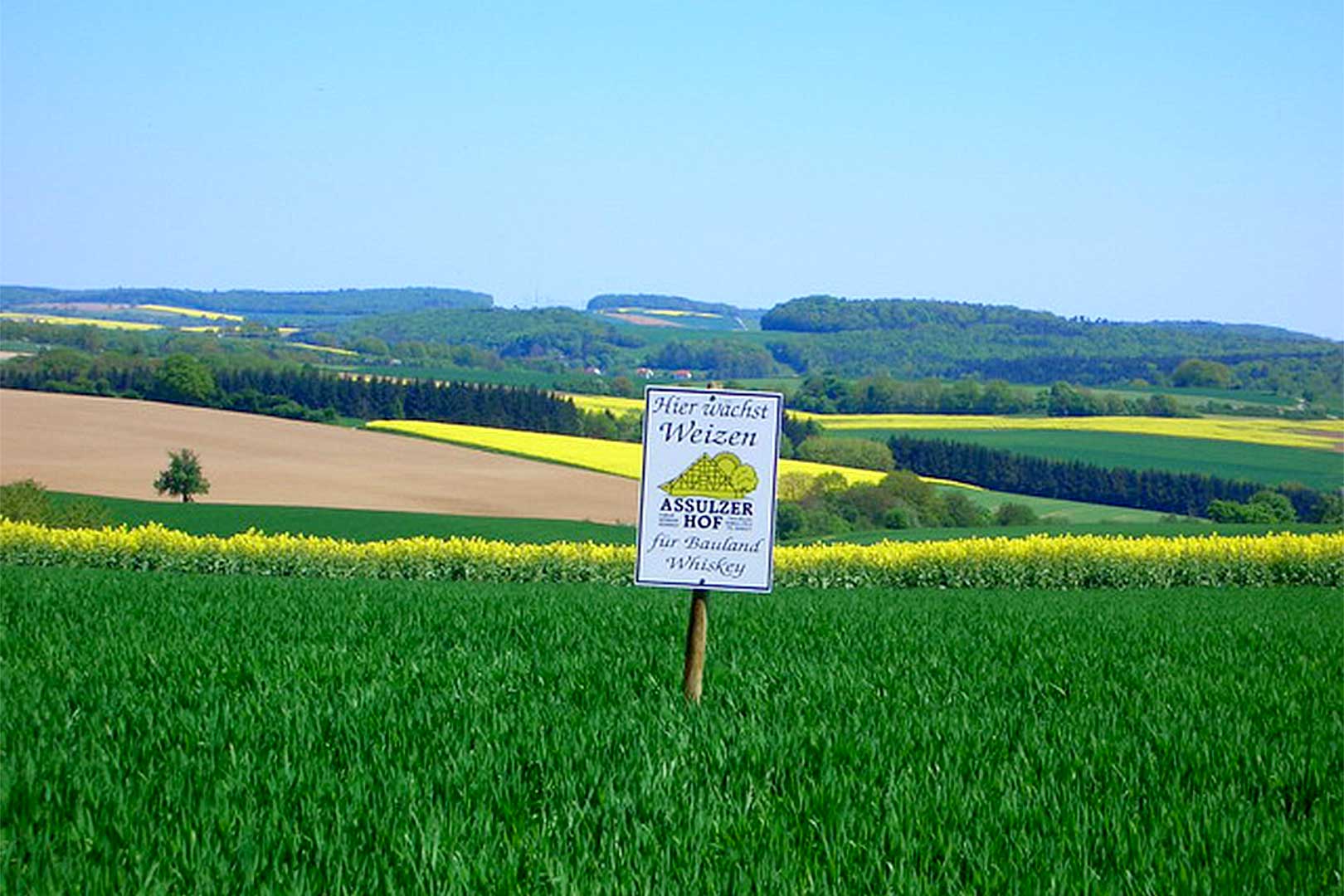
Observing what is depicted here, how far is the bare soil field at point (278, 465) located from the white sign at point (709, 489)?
128 feet

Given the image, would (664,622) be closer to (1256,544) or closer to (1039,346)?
(1256,544)

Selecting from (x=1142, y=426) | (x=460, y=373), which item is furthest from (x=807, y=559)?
(x=460, y=373)

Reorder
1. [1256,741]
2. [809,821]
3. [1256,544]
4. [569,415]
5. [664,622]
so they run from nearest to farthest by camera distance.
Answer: [809,821] < [1256,741] < [664,622] < [1256,544] < [569,415]

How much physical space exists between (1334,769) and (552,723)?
388 centimetres

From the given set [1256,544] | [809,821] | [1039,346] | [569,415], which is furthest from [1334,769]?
[1039,346]

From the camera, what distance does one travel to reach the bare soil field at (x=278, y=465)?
1917 inches

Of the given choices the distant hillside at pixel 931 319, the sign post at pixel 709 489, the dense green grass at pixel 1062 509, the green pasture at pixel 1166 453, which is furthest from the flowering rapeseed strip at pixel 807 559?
the distant hillside at pixel 931 319

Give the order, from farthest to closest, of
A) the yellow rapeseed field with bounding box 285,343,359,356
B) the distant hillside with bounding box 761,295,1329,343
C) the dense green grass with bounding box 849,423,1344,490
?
the distant hillside with bounding box 761,295,1329,343, the yellow rapeseed field with bounding box 285,343,359,356, the dense green grass with bounding box 849,423,1344,490

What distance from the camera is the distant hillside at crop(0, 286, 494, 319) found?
149 meters

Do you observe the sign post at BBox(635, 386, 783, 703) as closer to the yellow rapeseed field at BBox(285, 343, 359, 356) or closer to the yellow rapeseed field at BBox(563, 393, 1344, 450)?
the yellow rapeseed field at BBox(563, 393, 1344, 450)

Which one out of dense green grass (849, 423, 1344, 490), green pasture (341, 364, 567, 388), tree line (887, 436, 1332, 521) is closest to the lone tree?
green pasture (341, 364, 567, 388)

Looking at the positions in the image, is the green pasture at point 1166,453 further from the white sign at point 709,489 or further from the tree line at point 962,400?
the white sign at point 709,489

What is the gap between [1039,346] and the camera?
11612 centimetres

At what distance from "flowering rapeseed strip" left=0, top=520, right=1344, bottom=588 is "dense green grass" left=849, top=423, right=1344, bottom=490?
33.0 metres
